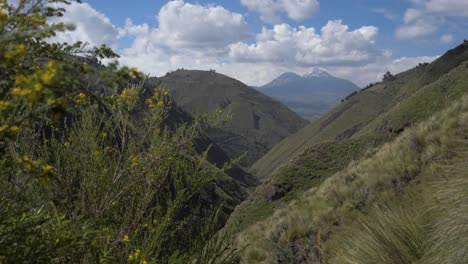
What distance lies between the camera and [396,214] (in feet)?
15.6

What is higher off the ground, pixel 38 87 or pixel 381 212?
pixel 38 87

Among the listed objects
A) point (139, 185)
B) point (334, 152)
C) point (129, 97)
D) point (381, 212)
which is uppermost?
point (129, 97)

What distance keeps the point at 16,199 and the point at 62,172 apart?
1720mm

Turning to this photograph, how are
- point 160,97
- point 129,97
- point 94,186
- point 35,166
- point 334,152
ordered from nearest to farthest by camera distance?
point 35,166 < point 94,186 < point 129,97 < point 160,97 < point 334,152

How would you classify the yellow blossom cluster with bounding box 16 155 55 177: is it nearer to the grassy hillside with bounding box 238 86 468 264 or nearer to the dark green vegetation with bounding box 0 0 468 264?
the dark green vegetation with bounding box 0 0 468 264

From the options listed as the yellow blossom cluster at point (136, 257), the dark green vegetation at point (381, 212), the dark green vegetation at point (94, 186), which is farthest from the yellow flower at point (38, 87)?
the dark green vegetation at point (381, 212)

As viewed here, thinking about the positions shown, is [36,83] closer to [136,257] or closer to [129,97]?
[136,257]

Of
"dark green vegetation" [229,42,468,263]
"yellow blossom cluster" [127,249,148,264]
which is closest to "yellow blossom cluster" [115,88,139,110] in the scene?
"yellow blossom cluster" [127,249,148,264]

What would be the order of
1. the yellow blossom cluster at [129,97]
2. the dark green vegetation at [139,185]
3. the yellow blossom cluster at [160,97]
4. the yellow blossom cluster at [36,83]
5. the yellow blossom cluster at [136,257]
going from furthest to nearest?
the yellow blossom cluster at [160,97]
the yellow blossom cluster at [129,97]
the yellow blossom cluster at [136,257]
the dark green vegetation at [139,185]
the yellow blossom cluster at [36,83]

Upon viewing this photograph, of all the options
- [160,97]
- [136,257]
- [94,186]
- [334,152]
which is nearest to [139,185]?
[94,186]

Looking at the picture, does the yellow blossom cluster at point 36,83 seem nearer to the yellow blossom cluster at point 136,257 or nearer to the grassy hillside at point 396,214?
the yellow blossom cluster at point 136,257

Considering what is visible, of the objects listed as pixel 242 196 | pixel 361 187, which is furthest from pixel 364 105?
pixel 361 187

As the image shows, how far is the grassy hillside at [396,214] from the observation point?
381cm

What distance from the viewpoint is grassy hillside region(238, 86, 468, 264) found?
12.5 ft
